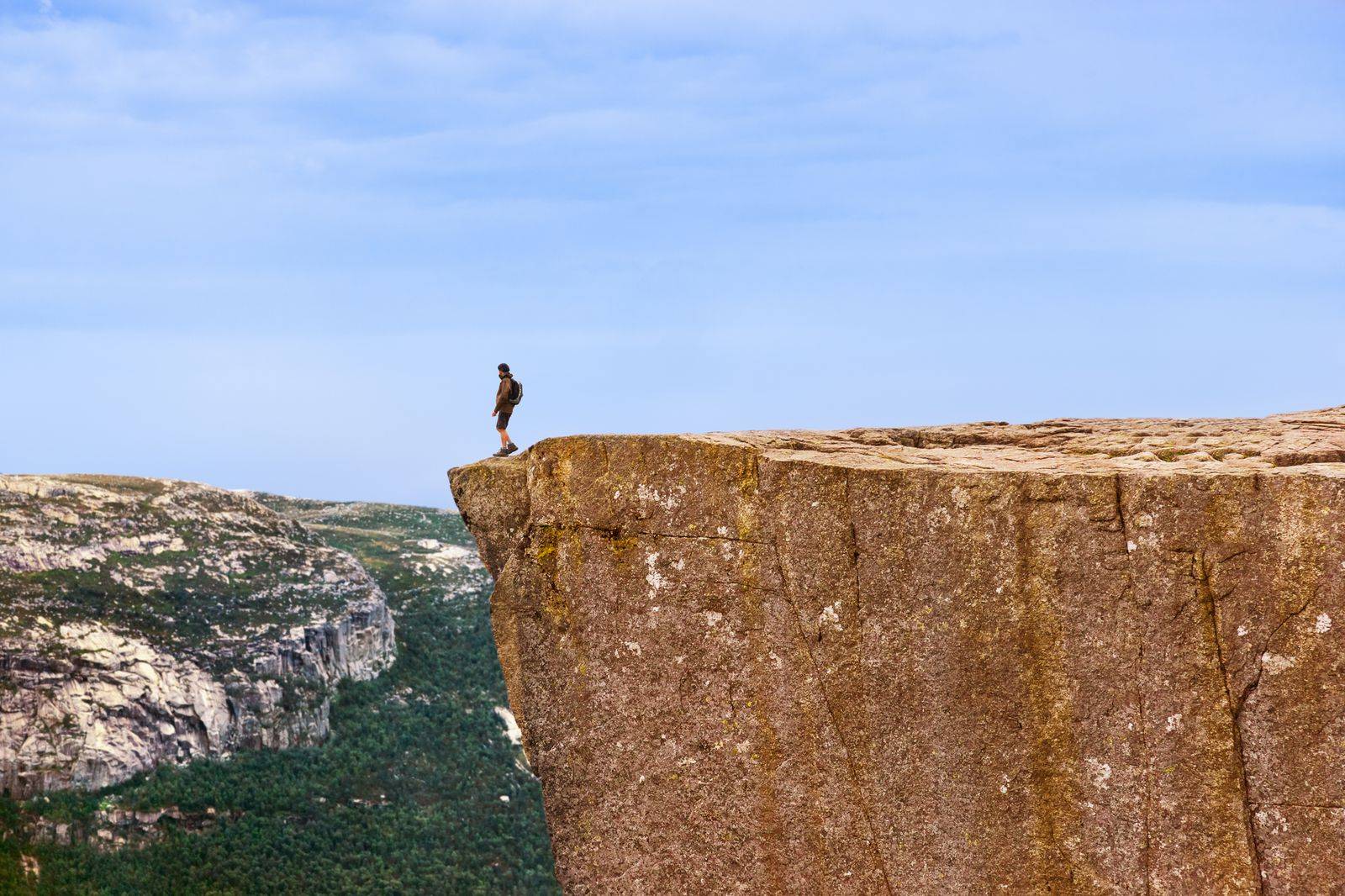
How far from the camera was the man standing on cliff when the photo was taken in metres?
17.1

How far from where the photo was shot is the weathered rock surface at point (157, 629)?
159 feet

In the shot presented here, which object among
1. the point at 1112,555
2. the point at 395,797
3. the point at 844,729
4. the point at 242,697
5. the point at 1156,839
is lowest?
the point at 395,797

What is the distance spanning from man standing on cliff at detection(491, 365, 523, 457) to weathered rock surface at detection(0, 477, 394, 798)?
3692cm

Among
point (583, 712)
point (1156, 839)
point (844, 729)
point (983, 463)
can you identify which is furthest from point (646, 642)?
point (1156, 839)

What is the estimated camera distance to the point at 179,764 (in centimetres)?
5041

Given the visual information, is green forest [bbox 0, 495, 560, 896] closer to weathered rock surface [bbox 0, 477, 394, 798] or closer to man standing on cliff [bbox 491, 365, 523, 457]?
weathered rock surface [bbox 0, 477, 394, 798]

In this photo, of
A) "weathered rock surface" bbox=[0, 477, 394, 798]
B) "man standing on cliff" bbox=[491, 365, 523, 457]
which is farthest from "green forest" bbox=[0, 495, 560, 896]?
"man standing on cliff" bbox=[491, 365, 523, 457]

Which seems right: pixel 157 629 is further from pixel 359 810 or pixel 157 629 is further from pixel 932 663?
pixel 932 663

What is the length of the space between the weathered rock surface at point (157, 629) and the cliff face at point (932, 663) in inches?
Answer: 1526

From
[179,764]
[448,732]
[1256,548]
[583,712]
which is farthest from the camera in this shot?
[448,732]

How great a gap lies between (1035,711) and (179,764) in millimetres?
43857

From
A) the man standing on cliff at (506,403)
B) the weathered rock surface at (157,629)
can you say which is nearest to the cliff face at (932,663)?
the man standing on cliff at (506,403)

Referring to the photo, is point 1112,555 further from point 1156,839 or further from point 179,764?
point 179,764

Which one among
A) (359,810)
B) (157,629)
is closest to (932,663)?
(359,810)
